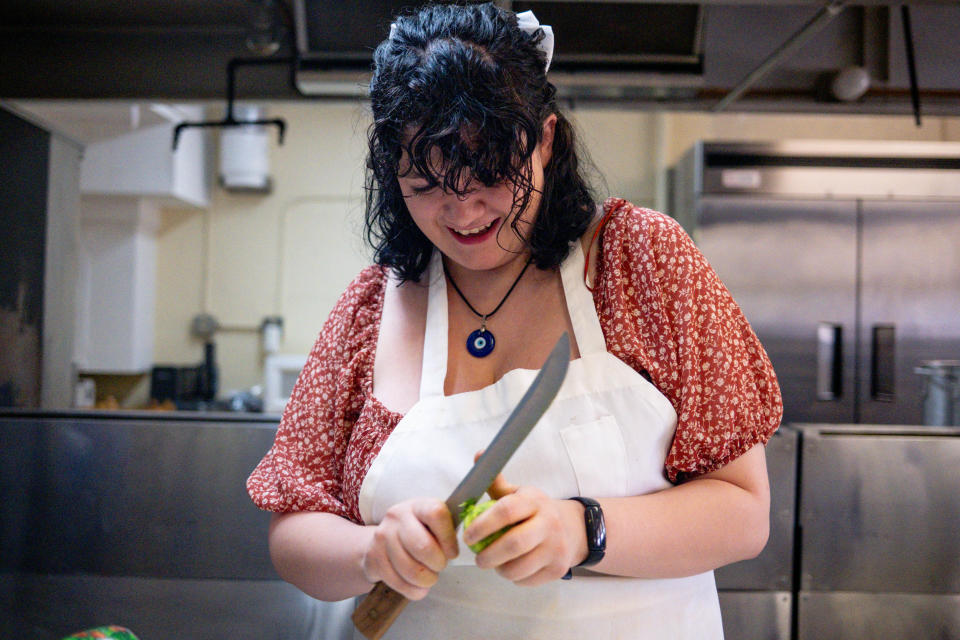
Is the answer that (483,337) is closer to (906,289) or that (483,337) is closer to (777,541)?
(777,541)

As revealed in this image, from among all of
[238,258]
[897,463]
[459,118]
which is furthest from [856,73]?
[238,258]

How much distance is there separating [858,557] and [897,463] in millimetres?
187

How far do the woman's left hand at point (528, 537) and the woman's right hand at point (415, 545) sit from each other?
0.09ft

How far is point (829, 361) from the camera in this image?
3477 millimetres

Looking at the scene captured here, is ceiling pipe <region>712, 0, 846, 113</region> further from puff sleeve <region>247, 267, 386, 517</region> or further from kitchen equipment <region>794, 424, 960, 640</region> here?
puff sleeve <region>247, 267, 386, 517</region>

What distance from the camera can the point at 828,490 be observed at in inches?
57.6

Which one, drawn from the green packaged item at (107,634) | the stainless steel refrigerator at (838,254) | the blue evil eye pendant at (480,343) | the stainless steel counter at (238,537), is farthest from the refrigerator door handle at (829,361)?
the green packaged item at (107,634)

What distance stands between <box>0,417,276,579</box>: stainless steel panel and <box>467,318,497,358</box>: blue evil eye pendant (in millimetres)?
694

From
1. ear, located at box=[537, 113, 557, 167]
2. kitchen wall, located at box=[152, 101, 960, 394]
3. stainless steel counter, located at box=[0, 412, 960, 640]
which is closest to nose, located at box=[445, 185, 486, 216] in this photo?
ear, located at box=[537, 113, 557, 167]

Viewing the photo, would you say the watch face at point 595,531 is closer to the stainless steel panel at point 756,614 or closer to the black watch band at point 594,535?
the black watch band at point 594,535

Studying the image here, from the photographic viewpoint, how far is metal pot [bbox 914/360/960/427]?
1915mm

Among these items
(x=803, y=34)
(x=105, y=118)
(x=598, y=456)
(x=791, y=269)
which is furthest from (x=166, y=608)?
(x=105, y=118)

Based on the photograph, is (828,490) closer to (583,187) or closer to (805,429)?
(805,429)

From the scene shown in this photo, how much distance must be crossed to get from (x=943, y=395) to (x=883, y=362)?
5.47 ft
